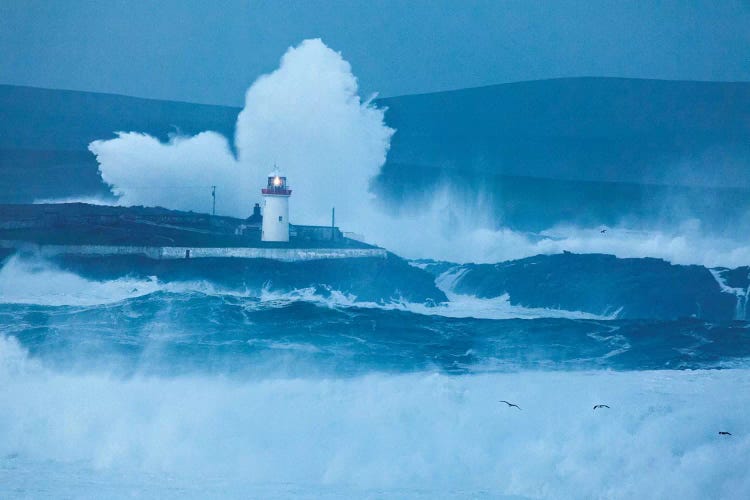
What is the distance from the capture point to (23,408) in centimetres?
870

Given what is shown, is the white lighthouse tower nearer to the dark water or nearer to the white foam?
the dark water

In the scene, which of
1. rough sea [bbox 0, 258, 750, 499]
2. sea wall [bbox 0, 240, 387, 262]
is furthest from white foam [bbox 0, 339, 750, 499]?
sea wall [bbox 0, 240, 387, 262]

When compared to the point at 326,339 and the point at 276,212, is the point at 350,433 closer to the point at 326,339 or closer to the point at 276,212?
the point at 326,339

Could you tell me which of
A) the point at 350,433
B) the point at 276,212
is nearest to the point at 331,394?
the point at 350,433

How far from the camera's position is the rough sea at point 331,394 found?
7.62 meters

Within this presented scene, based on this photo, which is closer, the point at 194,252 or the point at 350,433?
the point at 350,433

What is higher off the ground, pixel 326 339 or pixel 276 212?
pixel 276 212

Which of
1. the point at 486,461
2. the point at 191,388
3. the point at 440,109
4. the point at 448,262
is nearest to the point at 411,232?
the point at 448,262

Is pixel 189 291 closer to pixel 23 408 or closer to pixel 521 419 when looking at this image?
pixel 23 408

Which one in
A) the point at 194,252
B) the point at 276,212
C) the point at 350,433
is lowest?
the point at 350,433

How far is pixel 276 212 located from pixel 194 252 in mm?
1656

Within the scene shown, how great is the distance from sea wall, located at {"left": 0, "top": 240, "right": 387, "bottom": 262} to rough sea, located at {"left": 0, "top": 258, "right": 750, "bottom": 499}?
32 centimetres

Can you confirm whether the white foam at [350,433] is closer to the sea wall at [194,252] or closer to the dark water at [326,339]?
the dark water at [326,339]

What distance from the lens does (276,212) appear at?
47.2ft
